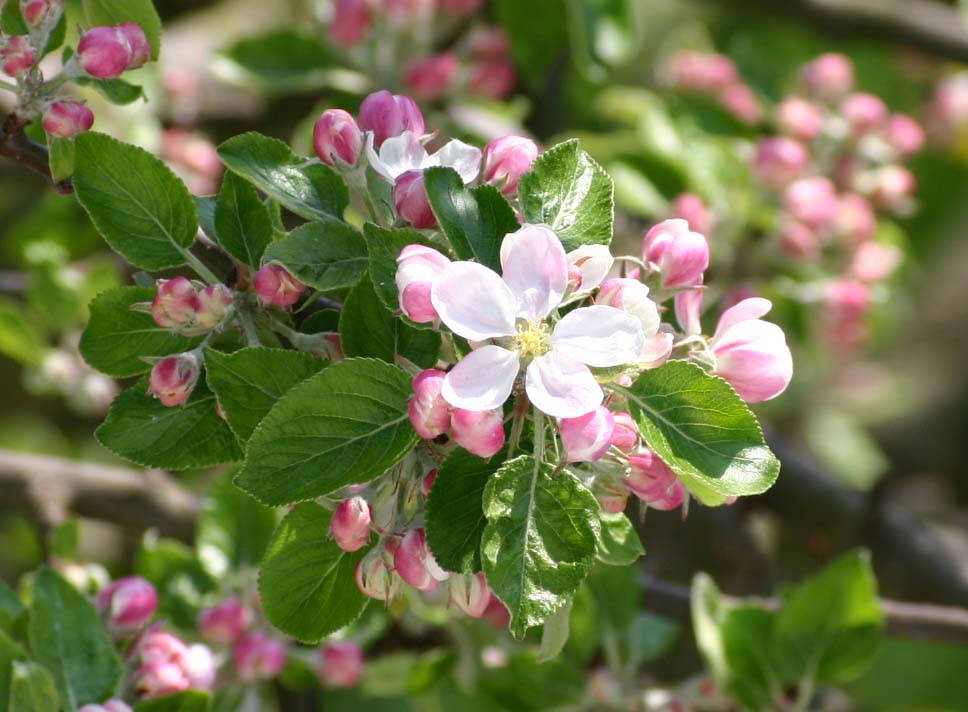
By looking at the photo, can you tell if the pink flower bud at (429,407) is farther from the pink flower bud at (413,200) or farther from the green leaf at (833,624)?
the green leaf at (833,624)

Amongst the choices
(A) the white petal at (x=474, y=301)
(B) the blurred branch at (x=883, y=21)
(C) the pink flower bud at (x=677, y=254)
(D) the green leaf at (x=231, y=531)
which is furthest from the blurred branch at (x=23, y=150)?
(B) the blurred branch at (x=883, y=21)

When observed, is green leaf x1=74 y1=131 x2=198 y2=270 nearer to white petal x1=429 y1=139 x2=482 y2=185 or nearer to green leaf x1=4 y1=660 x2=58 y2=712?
white petal x1=429 y1=139 x2=482 y2=185

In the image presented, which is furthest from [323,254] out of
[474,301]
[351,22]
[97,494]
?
[351,22]

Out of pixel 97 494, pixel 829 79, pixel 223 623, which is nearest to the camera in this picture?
pixel 223 623

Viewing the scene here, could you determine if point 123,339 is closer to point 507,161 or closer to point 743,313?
point 507,161

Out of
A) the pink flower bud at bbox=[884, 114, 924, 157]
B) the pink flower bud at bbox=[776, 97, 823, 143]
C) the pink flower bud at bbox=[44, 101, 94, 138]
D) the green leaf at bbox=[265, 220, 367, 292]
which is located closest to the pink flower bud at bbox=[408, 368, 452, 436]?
the green leaf at bbox=[265, 220, 367, 292]
